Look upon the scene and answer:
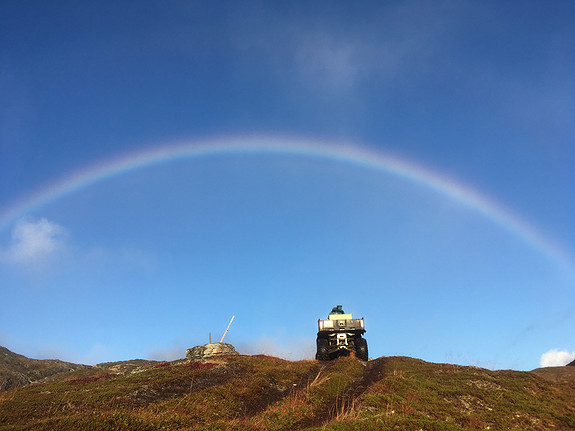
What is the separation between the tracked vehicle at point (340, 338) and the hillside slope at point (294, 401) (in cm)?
620

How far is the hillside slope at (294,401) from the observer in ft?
49.4

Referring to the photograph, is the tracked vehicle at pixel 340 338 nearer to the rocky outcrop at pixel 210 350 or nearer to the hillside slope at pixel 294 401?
the hillside slope at pixel 294 401

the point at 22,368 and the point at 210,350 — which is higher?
the point at 210,350

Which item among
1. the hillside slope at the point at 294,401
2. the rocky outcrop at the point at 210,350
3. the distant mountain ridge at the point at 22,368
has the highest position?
the rocky outcrop at the point at 210,350

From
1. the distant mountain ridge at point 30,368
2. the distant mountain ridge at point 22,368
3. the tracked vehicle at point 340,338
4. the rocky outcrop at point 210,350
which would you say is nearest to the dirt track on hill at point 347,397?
the tracked vehicle at point 340,338

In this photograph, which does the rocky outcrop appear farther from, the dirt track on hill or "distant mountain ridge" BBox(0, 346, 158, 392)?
the dirt track on hill

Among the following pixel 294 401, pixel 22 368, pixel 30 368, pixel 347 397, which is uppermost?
pixel 30 368

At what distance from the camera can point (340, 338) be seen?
38.0 m

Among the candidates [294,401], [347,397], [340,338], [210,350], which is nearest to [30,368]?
[210,350]

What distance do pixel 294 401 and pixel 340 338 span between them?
18.6 m

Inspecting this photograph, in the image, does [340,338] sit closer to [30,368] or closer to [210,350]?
[210,350]

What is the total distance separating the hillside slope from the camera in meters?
15.1

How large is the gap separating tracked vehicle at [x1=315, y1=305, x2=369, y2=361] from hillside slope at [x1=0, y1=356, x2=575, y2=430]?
6.20 meters

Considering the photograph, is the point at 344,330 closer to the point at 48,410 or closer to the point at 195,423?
the point at 195,423
